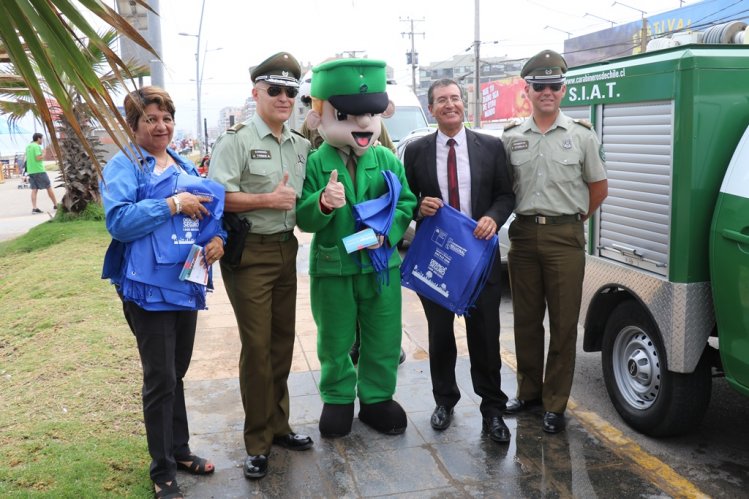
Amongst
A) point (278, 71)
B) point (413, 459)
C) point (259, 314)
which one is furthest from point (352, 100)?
point (413, 459)

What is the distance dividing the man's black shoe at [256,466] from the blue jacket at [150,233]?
3.22 feet

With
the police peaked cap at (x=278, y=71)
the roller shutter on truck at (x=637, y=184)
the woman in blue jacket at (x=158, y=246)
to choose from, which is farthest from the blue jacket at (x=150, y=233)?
the roller shutter on truck at (x=637, y=184)

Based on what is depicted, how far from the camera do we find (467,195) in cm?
441

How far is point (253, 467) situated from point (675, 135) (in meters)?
2.90

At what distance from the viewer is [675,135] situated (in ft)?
12.9

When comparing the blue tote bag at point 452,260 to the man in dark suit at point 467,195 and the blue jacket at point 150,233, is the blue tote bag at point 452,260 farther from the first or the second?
the blue jacket at point 150,233

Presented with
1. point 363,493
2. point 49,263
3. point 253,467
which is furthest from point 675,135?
point 49,263

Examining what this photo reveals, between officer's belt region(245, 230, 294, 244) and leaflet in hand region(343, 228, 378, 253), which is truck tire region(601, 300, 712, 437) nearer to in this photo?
leaflet in hand region(343, 228, 378, 253)

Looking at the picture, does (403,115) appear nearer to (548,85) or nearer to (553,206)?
(548,85)

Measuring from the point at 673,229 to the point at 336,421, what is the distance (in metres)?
2.25

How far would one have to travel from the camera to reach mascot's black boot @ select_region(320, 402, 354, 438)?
445 cm

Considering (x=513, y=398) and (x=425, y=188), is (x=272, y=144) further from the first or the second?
(x=513, y=398)

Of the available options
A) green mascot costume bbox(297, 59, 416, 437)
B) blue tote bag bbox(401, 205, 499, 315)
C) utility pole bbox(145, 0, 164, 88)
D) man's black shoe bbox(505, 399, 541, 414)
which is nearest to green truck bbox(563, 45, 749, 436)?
man's black shoe bbox(505, 399, 541, 414)

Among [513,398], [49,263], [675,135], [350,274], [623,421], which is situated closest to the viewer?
[675,135]
